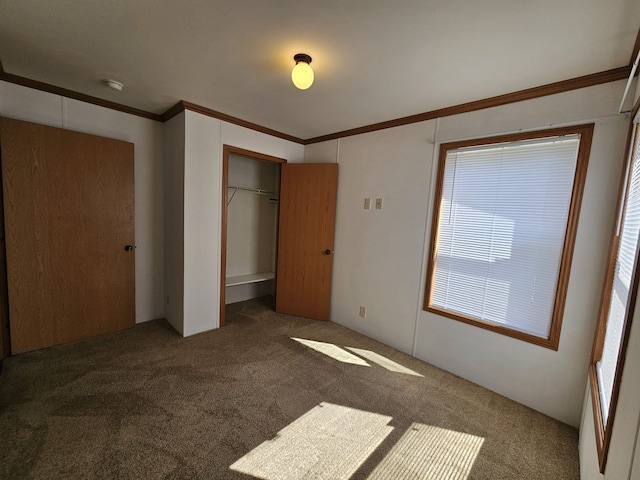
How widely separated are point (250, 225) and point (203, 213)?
47.7 inches

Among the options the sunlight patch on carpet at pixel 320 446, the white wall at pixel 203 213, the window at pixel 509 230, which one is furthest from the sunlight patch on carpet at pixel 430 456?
the white wall at pixel 203 213

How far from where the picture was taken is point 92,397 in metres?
1.88

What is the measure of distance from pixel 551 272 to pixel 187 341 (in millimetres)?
3327

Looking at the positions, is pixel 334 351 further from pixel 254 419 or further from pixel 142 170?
pixel 142 170

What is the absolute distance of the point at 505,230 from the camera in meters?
2.18

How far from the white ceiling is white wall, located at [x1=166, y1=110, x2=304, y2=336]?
45 cm

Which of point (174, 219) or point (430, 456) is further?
point (174, 219)

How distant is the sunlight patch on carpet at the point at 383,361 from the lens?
8.13 ft

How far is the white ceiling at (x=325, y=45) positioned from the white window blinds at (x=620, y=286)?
0.74 meters

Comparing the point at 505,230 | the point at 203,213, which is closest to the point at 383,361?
the point at 505,230

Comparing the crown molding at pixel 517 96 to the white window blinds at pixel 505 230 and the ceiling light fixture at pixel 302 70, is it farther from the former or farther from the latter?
the ceiling light fixture at pixel 302 70

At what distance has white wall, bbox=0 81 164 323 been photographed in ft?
8.40

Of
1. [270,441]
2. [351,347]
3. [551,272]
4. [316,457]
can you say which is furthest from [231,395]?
[551,272]

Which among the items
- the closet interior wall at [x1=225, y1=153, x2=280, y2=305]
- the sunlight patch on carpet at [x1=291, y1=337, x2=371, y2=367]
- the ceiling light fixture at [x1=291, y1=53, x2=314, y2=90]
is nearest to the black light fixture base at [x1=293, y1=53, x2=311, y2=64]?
the ceiling light fixture at [x1=291, y1=53, x2=314, y2=90]
